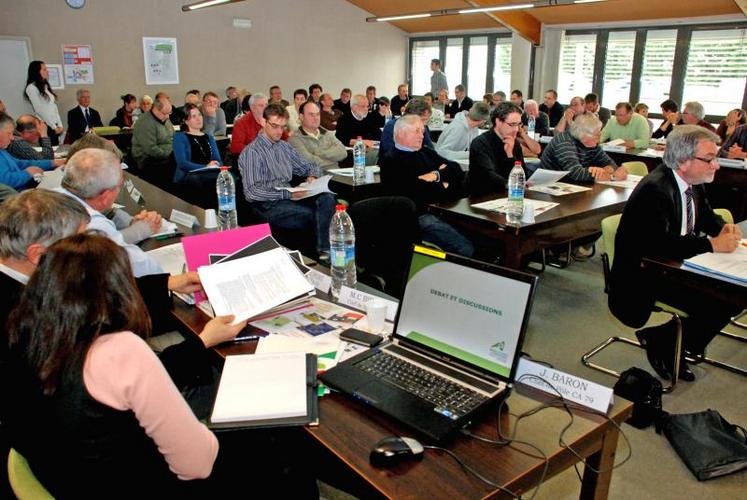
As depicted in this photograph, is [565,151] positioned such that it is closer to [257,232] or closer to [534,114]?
[257,232]

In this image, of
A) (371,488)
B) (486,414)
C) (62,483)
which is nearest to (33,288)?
(62,483)

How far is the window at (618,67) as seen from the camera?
10344 mm

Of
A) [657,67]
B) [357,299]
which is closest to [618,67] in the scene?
[657,67]

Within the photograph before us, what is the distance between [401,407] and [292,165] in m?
3.16

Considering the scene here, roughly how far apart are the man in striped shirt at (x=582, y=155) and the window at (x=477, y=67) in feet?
29.0

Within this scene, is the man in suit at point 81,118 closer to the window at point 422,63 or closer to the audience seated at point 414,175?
the audience seated at point 414,175

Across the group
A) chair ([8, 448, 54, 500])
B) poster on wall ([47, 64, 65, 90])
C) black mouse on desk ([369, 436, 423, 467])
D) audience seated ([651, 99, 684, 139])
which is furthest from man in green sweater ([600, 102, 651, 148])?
poster on wall ([47, 64, 65, 90])

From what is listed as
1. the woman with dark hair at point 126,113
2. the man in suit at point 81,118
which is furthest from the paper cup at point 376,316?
the woman with dark hair at point 126,113

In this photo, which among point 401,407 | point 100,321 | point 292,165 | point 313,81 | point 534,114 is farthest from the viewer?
point 313,81

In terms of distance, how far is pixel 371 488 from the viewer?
1.12 meters

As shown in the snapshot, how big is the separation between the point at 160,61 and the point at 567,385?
445 inches

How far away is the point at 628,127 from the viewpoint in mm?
6781

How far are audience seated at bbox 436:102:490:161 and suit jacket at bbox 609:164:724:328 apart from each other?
289 centimetres

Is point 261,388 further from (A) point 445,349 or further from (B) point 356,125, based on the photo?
(B) point 356,125
